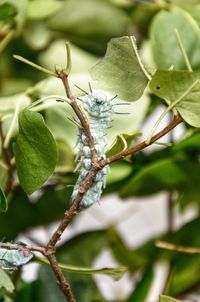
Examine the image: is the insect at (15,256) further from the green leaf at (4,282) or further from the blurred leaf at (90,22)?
the blurred leaf at (90,22)

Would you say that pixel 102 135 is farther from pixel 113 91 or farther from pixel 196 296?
pixel 196 296

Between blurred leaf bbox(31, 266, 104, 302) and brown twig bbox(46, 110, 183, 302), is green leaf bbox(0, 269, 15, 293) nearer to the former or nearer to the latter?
brown twig bbox(46, 110, 183, 302)

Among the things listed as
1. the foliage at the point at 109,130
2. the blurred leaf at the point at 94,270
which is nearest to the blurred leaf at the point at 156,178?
the foliage at the point at 109,130

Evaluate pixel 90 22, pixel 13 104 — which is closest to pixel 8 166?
pixel 13 104

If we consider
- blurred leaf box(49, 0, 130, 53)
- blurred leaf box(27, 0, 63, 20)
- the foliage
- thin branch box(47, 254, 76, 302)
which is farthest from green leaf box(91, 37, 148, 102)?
blurred leaf box(49, 0, 130, 53)

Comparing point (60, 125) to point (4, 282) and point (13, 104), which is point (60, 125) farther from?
point (4, 282)

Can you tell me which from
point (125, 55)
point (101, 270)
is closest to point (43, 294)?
point (101, 270)
